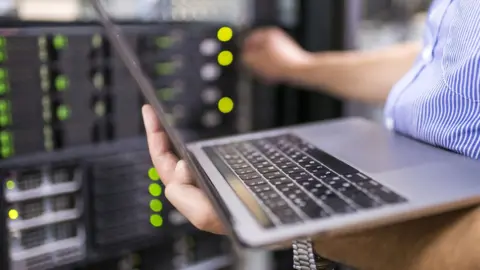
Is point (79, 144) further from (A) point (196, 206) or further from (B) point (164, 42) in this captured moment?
(A) point (196, 206)

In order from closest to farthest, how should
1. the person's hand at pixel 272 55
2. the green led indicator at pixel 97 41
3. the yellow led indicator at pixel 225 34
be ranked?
the green led indicator at pixel 97 41 < the yellow led indicator at pixel 225 34 < the person's hand at pixel 272 55

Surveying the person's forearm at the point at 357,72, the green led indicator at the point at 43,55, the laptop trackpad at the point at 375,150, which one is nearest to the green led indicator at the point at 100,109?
the green led indicator at the point at 43,55

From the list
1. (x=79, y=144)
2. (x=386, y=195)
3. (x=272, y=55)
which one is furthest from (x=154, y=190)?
(x=272, y=55)

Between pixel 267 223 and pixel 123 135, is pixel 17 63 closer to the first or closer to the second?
pixel 123 135

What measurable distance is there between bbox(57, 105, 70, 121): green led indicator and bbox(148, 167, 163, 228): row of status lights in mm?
165

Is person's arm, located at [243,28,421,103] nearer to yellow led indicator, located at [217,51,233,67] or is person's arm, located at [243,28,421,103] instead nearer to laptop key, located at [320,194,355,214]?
yellow led indicator, located at [217,51,233,67]

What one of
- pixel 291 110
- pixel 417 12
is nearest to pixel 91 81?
pixel 291 110

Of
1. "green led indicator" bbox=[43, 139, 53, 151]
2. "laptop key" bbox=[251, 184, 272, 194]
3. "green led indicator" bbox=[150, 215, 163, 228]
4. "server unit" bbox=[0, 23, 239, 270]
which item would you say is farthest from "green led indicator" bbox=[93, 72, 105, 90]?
"laptop key" bbox=[251, 184, 272, 194]

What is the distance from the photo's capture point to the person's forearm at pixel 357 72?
37.9 inches

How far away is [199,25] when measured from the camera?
3.08 feet

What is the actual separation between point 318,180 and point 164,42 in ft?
1.54

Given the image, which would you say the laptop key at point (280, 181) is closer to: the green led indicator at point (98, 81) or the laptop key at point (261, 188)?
the laptop key at point (261, 188)

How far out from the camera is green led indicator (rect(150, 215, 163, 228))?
83 centimetres

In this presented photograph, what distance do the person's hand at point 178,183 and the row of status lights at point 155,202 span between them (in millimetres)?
124
